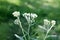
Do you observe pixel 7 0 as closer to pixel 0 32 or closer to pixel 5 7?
pixel 5 7

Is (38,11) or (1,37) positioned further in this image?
(38,11)

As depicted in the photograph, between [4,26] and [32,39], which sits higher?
[32,39]

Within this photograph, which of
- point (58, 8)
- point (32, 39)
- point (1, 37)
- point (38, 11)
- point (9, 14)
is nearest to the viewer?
point (32, 39)

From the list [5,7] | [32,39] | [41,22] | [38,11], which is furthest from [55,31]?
[32,39]

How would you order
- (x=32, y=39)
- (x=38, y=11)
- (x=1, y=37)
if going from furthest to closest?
(x=38, y=11)
(x=1, y=37)
(x=32, y=39)

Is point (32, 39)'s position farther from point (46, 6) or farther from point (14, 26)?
point (46, 6)

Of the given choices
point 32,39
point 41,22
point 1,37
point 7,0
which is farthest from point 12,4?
point 32,39
